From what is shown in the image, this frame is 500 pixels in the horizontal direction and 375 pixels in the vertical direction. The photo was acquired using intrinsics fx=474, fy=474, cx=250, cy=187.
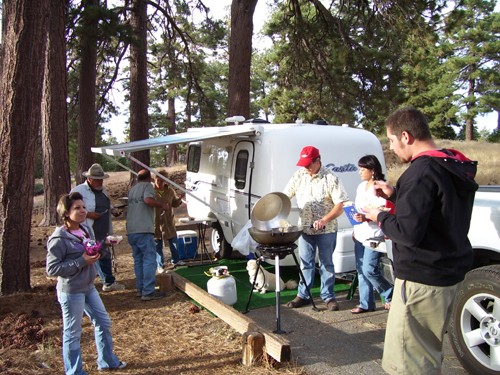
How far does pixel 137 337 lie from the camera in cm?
497

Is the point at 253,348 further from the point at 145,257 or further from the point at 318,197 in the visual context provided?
the point at 145,257

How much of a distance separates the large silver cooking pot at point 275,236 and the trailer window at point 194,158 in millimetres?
4771

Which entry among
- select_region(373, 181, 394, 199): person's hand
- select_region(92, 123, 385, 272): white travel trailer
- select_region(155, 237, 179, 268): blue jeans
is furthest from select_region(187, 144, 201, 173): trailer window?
select_region(373, 181, 394, 199): person's hand

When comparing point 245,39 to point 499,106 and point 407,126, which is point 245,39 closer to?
point 407,126

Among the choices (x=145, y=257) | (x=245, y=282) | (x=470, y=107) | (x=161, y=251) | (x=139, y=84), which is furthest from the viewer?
(x=470, y=107)

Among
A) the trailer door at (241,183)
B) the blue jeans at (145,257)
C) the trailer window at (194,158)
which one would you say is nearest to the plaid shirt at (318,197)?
the trailer door at (241,183)

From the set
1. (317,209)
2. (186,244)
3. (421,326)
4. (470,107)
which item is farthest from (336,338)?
(470,107)

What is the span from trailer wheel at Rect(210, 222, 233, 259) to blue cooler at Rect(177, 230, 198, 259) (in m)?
0.40

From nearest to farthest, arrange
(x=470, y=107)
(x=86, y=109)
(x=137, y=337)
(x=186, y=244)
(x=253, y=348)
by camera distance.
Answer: (x=253, y=348) < (x=137, y=337) < (x=186, y=244) < (x=86, y=109) < (x=470, y=107)

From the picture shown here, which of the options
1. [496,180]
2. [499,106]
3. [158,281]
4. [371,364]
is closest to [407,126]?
[371,364]

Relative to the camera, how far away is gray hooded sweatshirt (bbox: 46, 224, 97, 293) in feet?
11.9

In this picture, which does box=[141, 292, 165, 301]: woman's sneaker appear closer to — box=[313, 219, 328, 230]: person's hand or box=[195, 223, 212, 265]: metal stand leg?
box=[195, 223, 212, 265]: metal stand leg

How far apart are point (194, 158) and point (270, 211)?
4.82m

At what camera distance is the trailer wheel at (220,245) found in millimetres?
8492
